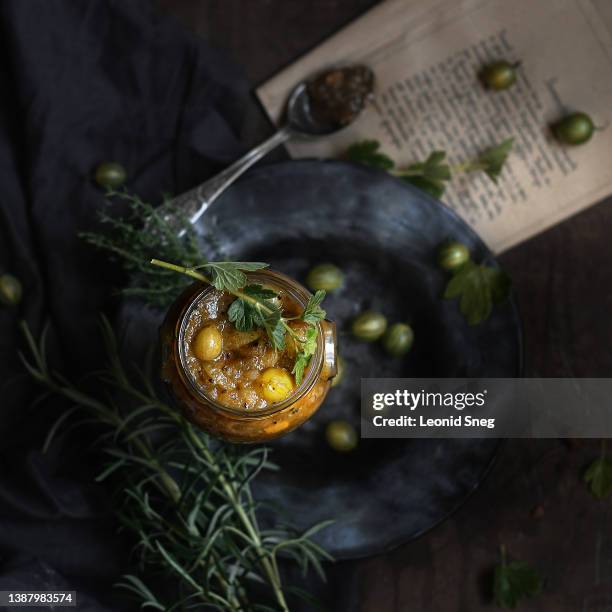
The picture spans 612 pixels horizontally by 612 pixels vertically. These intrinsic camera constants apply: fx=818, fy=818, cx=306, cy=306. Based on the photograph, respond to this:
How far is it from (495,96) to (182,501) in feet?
2.01

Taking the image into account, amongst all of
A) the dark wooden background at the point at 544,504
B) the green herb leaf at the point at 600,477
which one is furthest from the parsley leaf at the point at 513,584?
the green herb leaf at the point at 600,477

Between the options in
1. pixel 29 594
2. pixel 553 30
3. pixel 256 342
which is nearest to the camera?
pixel 256 342

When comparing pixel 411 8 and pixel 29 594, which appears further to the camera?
pixel 411 8

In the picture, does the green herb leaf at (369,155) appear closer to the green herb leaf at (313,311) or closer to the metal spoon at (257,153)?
the metal spoon at (257,153)

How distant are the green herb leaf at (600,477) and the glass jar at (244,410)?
1.27ft

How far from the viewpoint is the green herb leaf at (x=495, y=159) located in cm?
99

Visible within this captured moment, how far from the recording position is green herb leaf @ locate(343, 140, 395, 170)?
1.00m

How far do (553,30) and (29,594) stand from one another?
0.91 meters

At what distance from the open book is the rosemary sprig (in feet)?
1.23

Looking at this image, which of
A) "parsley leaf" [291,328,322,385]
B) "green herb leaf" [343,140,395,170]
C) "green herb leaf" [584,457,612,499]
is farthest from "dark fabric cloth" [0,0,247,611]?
"green herb leaf" [584,457,612,499]

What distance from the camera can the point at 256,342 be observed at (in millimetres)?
728

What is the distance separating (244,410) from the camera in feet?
2.38

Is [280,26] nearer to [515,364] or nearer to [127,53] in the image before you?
[127,53]

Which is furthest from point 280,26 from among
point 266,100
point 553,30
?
point 553,30
